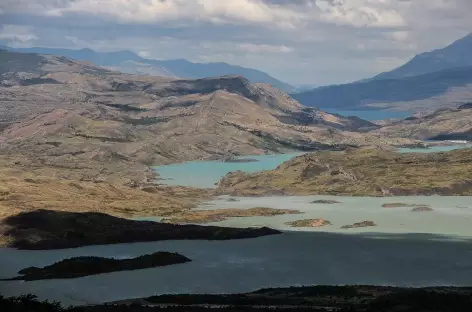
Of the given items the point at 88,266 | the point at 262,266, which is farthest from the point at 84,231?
the point at 262,266

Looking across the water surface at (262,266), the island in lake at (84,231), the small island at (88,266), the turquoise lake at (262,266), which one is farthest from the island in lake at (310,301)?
the island in lake at (84,231)

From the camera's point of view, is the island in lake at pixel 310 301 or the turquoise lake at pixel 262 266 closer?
the island in lake at pixel 310 301

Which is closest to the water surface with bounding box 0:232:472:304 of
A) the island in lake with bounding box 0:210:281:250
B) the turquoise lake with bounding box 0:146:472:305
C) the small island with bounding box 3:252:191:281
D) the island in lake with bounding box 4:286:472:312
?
the turquoise lake with bounding box 0:146:472:305

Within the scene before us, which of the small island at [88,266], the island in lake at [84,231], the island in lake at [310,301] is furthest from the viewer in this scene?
the island in lake at [84,231]

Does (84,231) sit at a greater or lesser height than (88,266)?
lesser

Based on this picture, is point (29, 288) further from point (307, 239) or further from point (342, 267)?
point (307, 239)

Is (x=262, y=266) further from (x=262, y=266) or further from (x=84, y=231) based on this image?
(x=84, y=231)

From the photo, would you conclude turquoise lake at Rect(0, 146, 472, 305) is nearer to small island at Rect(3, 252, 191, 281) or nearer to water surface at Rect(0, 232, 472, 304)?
water surface at Rect(0, 232, 472, 304)

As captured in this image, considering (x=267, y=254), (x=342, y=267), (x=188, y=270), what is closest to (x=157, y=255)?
(x=188, y=270)

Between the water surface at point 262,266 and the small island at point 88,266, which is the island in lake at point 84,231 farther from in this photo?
the small island at point 88,266
